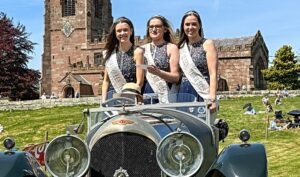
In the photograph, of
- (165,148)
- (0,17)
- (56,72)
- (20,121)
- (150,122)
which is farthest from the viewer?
(56,72)

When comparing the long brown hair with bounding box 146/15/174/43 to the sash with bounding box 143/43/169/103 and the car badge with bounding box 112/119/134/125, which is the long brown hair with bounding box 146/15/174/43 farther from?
the car badge with bounding box 112/119/134/125

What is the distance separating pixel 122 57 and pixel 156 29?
574mm

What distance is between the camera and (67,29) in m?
77.2

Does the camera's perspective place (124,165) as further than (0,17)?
No

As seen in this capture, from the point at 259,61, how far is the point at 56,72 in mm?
28669

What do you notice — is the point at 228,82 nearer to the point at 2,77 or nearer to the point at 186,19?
the point at 2,77

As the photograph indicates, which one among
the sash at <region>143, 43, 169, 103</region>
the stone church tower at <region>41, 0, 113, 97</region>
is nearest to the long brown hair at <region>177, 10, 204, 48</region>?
the sash at <region>143, 43, 169, 103</region>

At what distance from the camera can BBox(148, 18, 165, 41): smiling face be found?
6828 mm

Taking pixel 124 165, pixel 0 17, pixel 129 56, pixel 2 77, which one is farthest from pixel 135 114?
pixel 0 17

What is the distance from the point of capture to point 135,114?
5633 mm

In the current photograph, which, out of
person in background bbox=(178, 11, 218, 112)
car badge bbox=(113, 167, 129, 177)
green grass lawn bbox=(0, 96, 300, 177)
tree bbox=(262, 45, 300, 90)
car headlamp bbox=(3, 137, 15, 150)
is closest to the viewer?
car badge bbox=(113, 167, 129, 177)

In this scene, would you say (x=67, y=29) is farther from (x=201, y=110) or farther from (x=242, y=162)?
(x=242, y=162)

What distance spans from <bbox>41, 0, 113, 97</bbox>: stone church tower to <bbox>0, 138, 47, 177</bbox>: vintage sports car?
66.1 meters

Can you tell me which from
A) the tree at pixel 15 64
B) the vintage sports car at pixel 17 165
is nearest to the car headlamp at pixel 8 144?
the vintage sports car at pixel 17 165
